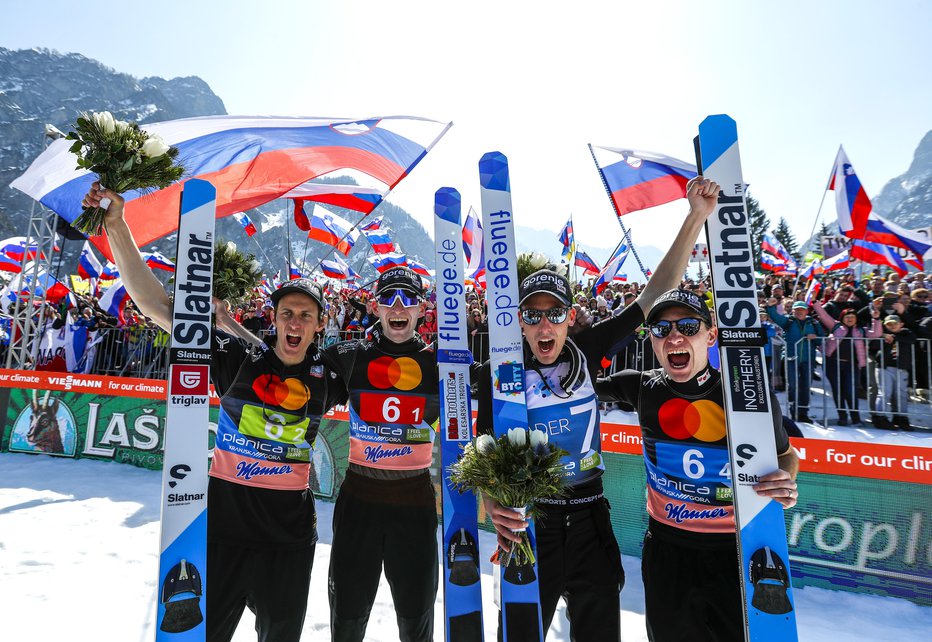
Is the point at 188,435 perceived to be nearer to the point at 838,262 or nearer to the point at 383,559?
the point at 383,559

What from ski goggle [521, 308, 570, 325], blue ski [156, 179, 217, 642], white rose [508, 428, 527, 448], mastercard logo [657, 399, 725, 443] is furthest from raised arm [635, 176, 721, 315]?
blue ski [156, 179, 217, 642]

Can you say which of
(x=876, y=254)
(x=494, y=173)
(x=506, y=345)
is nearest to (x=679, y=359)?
(x=506, y=345)

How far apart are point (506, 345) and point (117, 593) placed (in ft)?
15.8

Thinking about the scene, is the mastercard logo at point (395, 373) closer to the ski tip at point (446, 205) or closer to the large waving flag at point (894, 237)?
the ski tip at point (446, 205)

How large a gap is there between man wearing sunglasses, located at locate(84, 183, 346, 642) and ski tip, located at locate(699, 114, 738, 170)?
2468 millimetres

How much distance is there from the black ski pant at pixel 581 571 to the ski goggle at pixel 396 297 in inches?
64.6

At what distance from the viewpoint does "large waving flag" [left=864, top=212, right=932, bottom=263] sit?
429 inches

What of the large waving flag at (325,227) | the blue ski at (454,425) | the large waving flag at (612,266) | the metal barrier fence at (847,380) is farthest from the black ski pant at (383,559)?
the large waving flag at (325,227)

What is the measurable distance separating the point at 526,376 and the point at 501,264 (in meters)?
0.71

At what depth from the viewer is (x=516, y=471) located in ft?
8.01

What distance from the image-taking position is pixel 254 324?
12.1 m

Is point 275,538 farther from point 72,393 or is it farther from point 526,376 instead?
point 72,393

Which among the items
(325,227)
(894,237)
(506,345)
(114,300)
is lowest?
(506,345)

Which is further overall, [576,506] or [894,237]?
[894,237]
